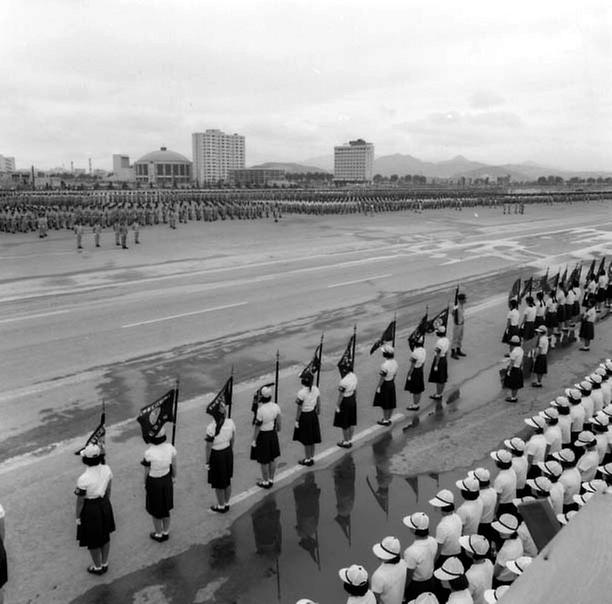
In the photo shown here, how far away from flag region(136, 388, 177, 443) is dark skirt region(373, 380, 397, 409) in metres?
3.96

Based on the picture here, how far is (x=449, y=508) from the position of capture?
5.82 metres

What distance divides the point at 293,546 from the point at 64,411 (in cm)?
529

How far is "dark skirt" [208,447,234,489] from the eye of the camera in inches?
275

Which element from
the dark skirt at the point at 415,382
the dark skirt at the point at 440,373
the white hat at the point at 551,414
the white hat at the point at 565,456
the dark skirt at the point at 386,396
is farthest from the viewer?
the dark skirt at the point at 440,373

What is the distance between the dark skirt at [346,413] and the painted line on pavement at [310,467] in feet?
1.37

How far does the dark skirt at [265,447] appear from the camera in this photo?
754cm

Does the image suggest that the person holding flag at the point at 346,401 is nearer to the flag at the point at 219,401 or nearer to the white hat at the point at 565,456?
the flag at the point at 219,401

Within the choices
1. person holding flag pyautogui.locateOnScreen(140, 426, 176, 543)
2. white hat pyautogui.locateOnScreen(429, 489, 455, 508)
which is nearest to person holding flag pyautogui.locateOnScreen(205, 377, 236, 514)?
person holding flag pyautogui.locateOnScreen(140, 426, 176, 543)

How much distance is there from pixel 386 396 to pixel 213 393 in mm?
3283

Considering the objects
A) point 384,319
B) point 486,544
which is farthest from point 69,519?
point 384,319

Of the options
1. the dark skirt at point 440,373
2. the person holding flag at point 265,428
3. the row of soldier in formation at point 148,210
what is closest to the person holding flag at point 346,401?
the person holding flag at point 265,428

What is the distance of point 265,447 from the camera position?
7.55 m

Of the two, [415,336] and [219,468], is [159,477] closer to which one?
[219,468]

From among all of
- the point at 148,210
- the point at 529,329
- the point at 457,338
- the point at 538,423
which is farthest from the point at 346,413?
the point at 148,210
